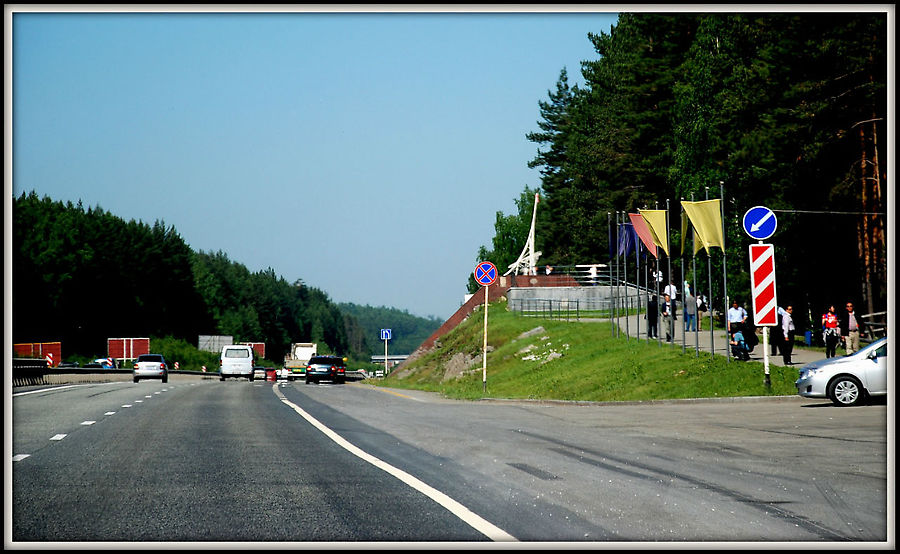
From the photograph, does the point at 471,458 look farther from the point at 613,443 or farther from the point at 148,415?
the point at 148,415

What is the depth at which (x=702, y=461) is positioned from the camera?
1352 cm

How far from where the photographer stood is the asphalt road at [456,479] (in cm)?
844

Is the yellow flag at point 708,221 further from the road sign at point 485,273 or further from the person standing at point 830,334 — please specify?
the road sign at point 485,273

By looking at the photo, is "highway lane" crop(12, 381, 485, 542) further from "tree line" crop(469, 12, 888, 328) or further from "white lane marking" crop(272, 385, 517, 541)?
"tree line" crop(469, 12, 888, 328)

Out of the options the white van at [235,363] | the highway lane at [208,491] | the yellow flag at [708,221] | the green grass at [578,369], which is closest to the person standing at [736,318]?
the green grass at [578,369]

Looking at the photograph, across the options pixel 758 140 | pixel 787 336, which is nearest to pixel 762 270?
→ pixel 787 336

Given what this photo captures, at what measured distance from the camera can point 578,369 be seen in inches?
1487

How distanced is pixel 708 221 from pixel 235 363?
44.0 m

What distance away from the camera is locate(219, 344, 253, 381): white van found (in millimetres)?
68375

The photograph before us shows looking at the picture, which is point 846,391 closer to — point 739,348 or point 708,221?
point 739,348

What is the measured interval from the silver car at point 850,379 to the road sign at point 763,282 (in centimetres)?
277

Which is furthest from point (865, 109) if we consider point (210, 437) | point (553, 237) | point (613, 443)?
point (553, 237)

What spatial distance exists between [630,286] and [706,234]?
3995 centimetres

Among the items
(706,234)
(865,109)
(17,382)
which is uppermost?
(865,109)
